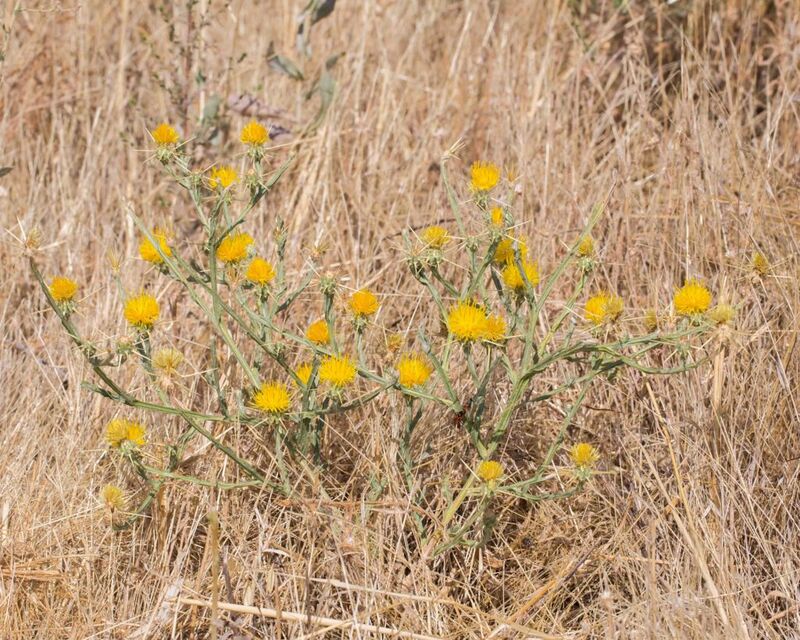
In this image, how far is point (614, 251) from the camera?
7.72 ft

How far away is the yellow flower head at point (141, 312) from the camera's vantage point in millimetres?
1645

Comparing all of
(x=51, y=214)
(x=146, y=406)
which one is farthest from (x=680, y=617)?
(x=51, y=214)

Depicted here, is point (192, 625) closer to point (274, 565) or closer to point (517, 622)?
point (274, 565)

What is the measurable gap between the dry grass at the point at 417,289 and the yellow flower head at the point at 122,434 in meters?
0.22

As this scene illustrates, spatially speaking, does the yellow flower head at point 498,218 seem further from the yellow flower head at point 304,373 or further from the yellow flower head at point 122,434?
the yellow flower head at point 122,434

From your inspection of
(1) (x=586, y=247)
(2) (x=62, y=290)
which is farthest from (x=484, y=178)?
(2) (x=62, y=290)

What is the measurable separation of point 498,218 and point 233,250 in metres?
0.47

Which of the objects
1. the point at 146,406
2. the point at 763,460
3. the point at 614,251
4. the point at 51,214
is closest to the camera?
the point at 146,406

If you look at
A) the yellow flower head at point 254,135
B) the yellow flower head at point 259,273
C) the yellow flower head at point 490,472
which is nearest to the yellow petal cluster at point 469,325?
the yellow flower head at point 490,472

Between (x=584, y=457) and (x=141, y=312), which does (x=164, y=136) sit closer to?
(x=141, y=312)

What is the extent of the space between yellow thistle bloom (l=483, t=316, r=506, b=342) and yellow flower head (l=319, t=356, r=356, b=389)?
0.73 ft

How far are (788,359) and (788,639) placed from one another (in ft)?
1.82

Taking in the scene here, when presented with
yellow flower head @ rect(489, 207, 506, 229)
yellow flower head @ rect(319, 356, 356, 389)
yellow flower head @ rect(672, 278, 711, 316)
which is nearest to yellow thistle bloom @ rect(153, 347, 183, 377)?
yellow flower head @ rect(319, 356, 356, 389)

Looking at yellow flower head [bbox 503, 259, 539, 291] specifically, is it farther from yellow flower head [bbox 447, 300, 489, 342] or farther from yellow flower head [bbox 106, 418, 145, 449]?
yellow flower head [bbox 106, 418, 145, 449]
